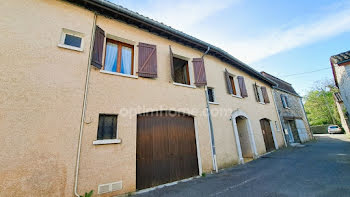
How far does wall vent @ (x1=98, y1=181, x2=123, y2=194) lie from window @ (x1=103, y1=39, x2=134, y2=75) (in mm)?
3622

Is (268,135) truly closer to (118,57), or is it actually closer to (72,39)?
(118,57)

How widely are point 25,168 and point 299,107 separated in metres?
23.1

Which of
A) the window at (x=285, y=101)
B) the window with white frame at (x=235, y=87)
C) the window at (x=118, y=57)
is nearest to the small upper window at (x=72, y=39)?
the window at (x=118, y=57)

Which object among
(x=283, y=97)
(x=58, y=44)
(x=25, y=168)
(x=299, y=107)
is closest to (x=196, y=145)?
(x=25, y=168)

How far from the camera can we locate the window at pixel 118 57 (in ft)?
16.2

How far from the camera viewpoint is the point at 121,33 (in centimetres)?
523

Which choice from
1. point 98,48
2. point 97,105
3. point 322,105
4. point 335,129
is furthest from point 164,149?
point 322,105

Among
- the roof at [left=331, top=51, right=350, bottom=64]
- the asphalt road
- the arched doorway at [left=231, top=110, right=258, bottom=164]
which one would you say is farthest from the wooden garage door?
the roof at [left=331, top=51, right=350, bottom=64]

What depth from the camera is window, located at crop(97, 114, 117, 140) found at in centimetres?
405

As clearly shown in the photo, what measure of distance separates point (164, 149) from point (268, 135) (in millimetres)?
9246

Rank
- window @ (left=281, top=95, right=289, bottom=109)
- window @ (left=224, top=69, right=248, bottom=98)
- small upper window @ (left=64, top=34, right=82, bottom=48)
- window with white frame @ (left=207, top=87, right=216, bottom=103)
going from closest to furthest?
small upper window @ (left=64, top=34, right=82, bottom=48) → window with white frame @ (left=207, top=87, right=216, bottom=103) → window @ (left=224, top=69, right=248, bottom=98) → window @ (left=281, top=95, right=289, bottom=109)

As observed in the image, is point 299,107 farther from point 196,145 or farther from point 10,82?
point 10,82

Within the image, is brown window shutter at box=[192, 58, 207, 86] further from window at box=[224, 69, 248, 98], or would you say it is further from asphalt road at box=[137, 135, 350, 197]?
asphalt road at box=[137, 135, 350, 197]

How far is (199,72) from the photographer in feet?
22.4
